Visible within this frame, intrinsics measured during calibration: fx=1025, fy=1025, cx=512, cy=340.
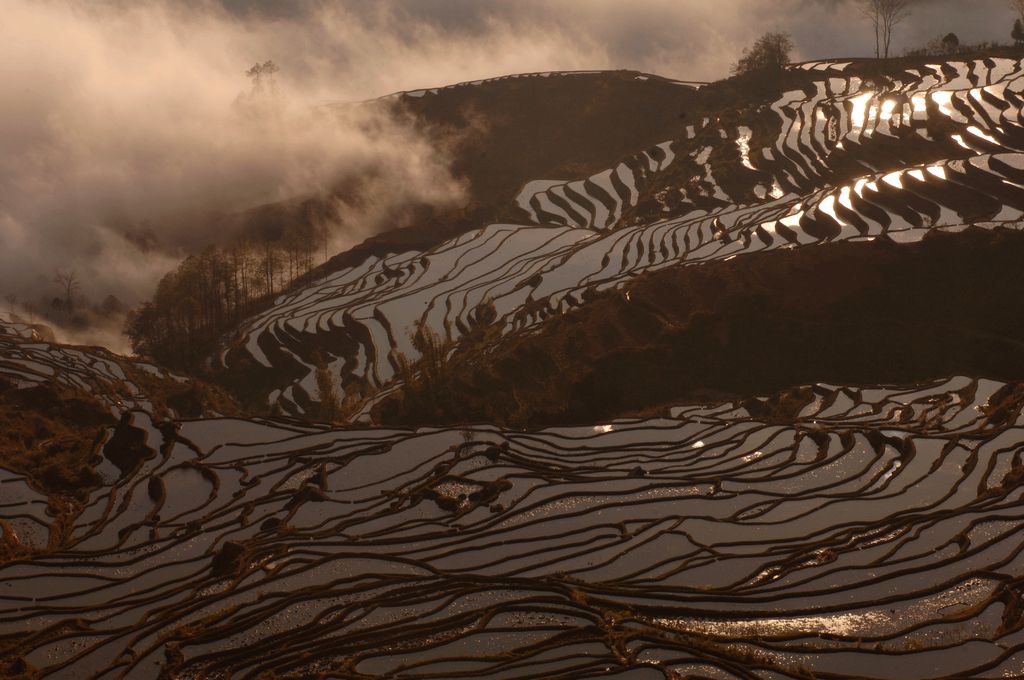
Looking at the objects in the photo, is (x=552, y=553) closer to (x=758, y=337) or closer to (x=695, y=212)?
(x=758, y=337)

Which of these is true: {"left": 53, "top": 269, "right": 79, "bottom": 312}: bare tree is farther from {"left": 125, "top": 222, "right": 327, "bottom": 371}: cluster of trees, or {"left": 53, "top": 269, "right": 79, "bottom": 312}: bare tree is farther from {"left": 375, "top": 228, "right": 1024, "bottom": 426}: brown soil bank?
{"left": 375, "top": 228, "right": 1024, "bottom": 426}: brown soil bank

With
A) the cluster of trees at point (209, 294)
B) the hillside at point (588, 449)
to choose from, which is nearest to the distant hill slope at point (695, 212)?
the hillside at point (588, 449)

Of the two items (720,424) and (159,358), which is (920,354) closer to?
(720,424)

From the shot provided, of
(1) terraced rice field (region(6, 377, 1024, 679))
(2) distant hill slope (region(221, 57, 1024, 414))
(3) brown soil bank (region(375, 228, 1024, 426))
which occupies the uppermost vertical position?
(2) distant hill slope (region(221, 57, 1024, 414))

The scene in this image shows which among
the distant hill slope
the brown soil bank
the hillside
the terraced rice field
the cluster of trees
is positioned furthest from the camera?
the cluster of trees

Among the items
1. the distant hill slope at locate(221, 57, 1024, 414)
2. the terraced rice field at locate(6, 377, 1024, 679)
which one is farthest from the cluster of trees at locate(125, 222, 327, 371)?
the terraced rice field at locate(6, 377, 1024, 679)

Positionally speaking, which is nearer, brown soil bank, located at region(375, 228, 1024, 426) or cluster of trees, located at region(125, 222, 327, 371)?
brown soil bank, located at region(375, 228, 1024, 426)

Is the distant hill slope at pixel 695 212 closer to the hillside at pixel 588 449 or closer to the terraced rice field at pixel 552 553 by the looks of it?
the hillside at pixel 588 449

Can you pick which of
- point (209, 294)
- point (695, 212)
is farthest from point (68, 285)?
point (695, 212)
